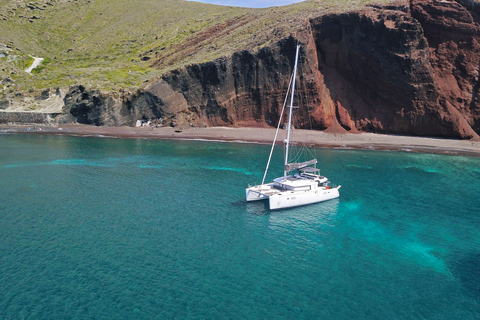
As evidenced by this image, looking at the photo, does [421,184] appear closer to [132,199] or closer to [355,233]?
[355,233]

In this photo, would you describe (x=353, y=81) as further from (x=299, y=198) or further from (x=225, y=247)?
(x=225, y=247)

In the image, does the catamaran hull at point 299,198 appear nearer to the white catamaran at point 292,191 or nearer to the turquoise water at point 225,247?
the white catamaran at point 292,191

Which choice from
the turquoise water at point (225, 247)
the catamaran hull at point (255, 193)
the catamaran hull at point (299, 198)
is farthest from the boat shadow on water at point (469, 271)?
the catamaran hull at point (255, 193)

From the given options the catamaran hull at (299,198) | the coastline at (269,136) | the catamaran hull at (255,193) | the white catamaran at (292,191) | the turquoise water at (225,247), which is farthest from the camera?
the coastline at (269,136)

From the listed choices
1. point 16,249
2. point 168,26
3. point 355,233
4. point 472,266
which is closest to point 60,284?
point 16,249

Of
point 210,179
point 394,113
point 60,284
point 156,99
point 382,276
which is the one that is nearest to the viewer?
point 60,284
